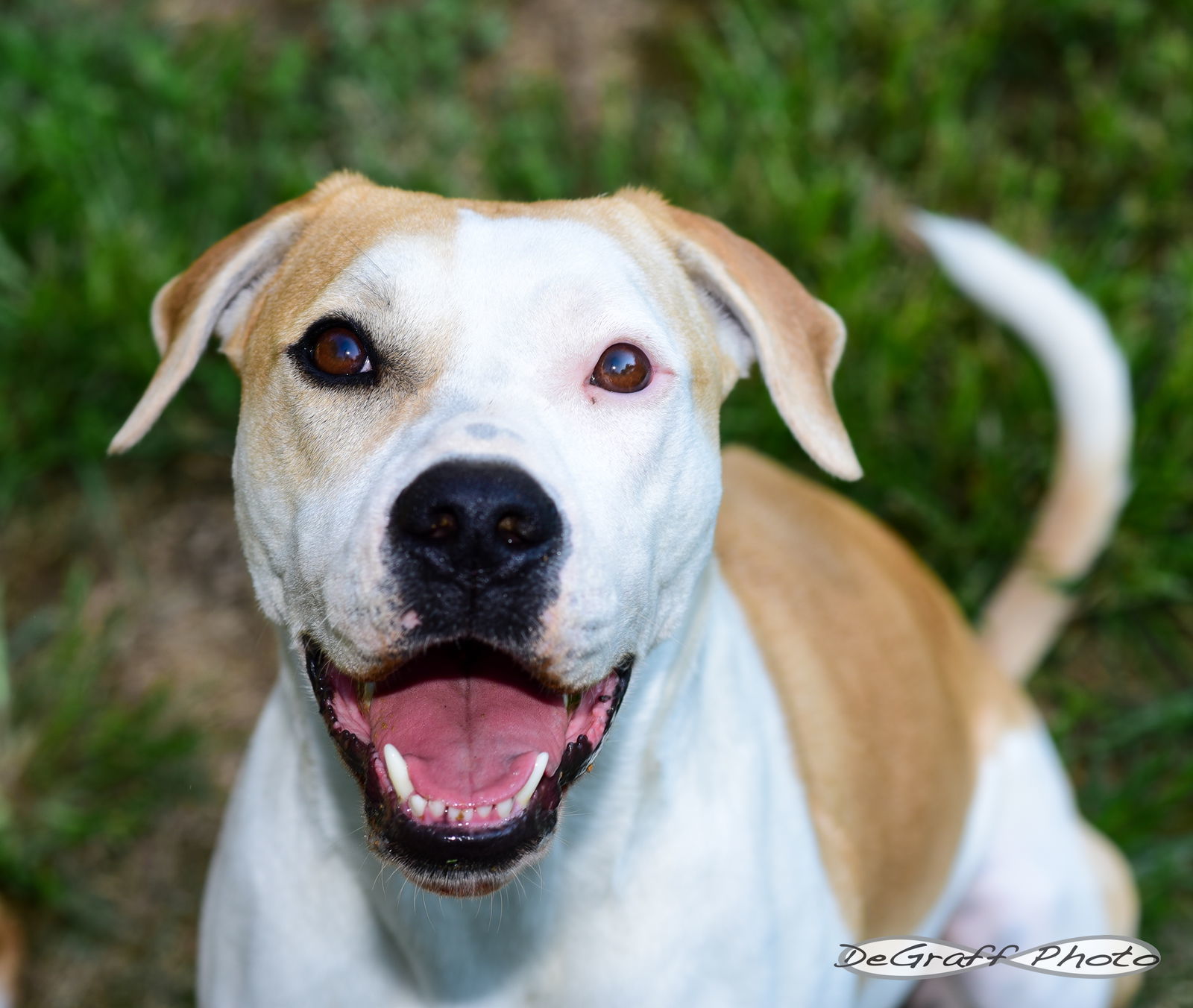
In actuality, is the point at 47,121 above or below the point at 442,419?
below

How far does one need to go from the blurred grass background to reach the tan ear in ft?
5.50

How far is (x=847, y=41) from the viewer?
16.2ft

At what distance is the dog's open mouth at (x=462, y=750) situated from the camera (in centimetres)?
188

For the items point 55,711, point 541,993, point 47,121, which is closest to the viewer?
point 541,993

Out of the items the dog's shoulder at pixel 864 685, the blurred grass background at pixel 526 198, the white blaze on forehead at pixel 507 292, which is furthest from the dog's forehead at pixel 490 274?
the blurred grass background at pixel 526 198

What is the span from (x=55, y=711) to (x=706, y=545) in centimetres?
240

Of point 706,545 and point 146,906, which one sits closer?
point 706,545

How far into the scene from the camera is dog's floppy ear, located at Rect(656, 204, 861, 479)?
2346 mm

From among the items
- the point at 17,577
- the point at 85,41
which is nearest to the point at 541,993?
the point at 17,577

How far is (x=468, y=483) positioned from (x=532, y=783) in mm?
510

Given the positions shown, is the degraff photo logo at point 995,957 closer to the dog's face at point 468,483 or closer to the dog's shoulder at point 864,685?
the dog's shoulder at point 864,685

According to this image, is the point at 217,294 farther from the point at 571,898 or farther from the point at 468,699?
the point at 571,898

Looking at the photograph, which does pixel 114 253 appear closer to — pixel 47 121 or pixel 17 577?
pixel 47 121

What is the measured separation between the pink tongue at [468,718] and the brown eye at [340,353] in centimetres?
49
